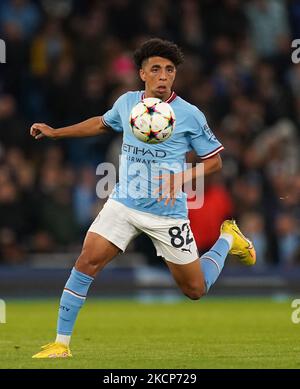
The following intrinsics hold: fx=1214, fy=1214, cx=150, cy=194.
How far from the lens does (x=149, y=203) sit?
971 centimetres

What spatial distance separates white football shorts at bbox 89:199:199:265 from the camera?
958 cm

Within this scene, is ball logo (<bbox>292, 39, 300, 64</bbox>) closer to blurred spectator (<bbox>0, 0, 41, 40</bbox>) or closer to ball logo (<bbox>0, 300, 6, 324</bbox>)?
blurred spectator (<bbox>0, 0, 41, 40</bbox>)

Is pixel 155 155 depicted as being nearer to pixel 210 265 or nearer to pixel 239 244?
pixel 210 265

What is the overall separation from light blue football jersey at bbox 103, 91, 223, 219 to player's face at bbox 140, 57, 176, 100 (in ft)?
0.41

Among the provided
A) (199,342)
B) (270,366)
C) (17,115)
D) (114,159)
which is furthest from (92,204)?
(270,366)

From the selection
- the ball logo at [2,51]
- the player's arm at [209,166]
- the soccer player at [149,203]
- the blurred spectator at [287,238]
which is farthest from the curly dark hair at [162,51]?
the ball logo at [2,51]

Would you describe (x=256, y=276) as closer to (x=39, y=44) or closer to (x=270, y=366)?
(x=39, y=44)

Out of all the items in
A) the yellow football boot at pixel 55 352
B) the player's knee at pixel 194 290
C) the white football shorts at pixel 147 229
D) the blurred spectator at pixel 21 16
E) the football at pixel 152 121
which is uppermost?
the blurred spectator at pixel 21 16

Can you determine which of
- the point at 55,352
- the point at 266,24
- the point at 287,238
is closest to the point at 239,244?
the point at 55,352

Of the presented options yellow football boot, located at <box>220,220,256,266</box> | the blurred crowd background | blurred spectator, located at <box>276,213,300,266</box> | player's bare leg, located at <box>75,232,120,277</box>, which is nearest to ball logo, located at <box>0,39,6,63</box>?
the blurred crowd background

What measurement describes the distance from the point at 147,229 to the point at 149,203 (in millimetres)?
213

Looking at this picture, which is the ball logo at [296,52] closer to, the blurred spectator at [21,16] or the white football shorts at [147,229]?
the blurred spectator at [21,16]

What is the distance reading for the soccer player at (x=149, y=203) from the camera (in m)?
9.47
